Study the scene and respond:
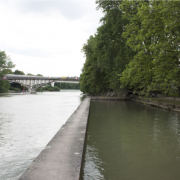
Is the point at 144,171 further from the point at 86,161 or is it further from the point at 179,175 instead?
the point at 86,161

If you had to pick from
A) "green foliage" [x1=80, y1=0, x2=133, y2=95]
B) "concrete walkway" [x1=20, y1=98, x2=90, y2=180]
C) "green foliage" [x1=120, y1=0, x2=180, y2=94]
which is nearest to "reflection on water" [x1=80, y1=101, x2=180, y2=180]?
"concrete walkway" [x1=20, y1=98, x2=90, y2=180]

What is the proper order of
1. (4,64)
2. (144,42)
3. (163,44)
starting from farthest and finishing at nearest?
1. (4,64)
2. (144,42)
3. (163,44)

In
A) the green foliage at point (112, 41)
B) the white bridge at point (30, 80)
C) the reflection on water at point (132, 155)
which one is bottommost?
the reflection on water at point (132, 155)

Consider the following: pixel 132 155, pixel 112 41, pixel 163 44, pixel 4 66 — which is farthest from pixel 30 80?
pixel 132 155

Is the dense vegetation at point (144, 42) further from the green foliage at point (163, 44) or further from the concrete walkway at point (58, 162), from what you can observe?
the concrete walkway at point (58, 162)

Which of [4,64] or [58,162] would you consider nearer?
[58,162]

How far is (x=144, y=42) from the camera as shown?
22.2 metres

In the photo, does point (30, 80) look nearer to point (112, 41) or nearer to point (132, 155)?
point (112, 41)

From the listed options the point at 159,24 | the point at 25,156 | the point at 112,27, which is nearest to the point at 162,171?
the point at 25,156

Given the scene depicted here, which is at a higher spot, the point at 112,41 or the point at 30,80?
the point at 112,41

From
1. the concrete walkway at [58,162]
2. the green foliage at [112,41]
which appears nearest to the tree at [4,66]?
the green foliage at [112,41]

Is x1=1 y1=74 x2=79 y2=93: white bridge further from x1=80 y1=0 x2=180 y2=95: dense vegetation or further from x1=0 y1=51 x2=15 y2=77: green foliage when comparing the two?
x1=80 y1=0 x2=180 y2=95: dense vegetation

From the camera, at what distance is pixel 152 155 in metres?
5.60

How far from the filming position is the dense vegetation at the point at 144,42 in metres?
14.4
